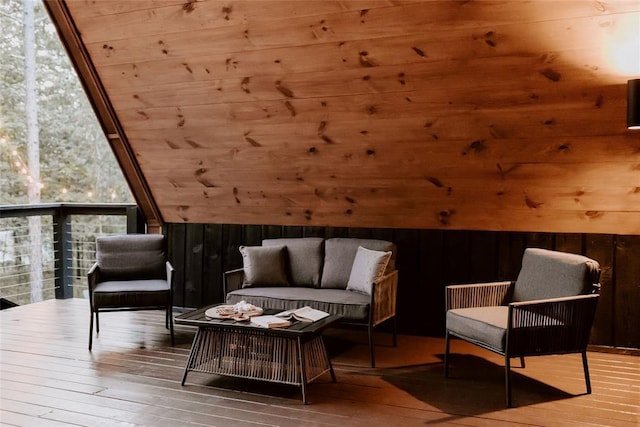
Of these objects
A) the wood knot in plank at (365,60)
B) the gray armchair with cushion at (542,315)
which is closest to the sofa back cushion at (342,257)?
the gray armchair with cushion at (542,315)

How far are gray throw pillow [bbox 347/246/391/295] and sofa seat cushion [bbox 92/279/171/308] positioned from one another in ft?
4.90

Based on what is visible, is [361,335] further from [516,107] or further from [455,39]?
[455,39]

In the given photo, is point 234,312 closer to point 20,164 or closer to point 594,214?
point 594,214

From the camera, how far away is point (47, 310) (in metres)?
5.38

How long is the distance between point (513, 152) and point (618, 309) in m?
1.50

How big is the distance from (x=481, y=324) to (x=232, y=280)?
81.6 inches

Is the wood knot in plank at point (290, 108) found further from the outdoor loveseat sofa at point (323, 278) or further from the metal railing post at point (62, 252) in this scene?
the metal railing post at point (62, 252)

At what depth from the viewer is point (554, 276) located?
11.6 ft

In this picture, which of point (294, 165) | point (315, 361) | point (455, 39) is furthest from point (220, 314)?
point (455, 39)

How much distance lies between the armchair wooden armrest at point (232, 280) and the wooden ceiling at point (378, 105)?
29.8 inches

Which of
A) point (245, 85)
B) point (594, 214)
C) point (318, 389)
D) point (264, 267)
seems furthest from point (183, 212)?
point (594, 214)

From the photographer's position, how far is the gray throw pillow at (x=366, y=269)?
13.6 ft

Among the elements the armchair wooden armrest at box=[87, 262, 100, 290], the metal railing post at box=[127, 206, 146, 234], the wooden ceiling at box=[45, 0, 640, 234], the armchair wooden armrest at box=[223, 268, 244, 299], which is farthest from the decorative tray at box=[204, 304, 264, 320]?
the metal railing post at box=[127, 206, 146, 234]

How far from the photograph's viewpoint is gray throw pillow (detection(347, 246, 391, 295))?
4145mm
